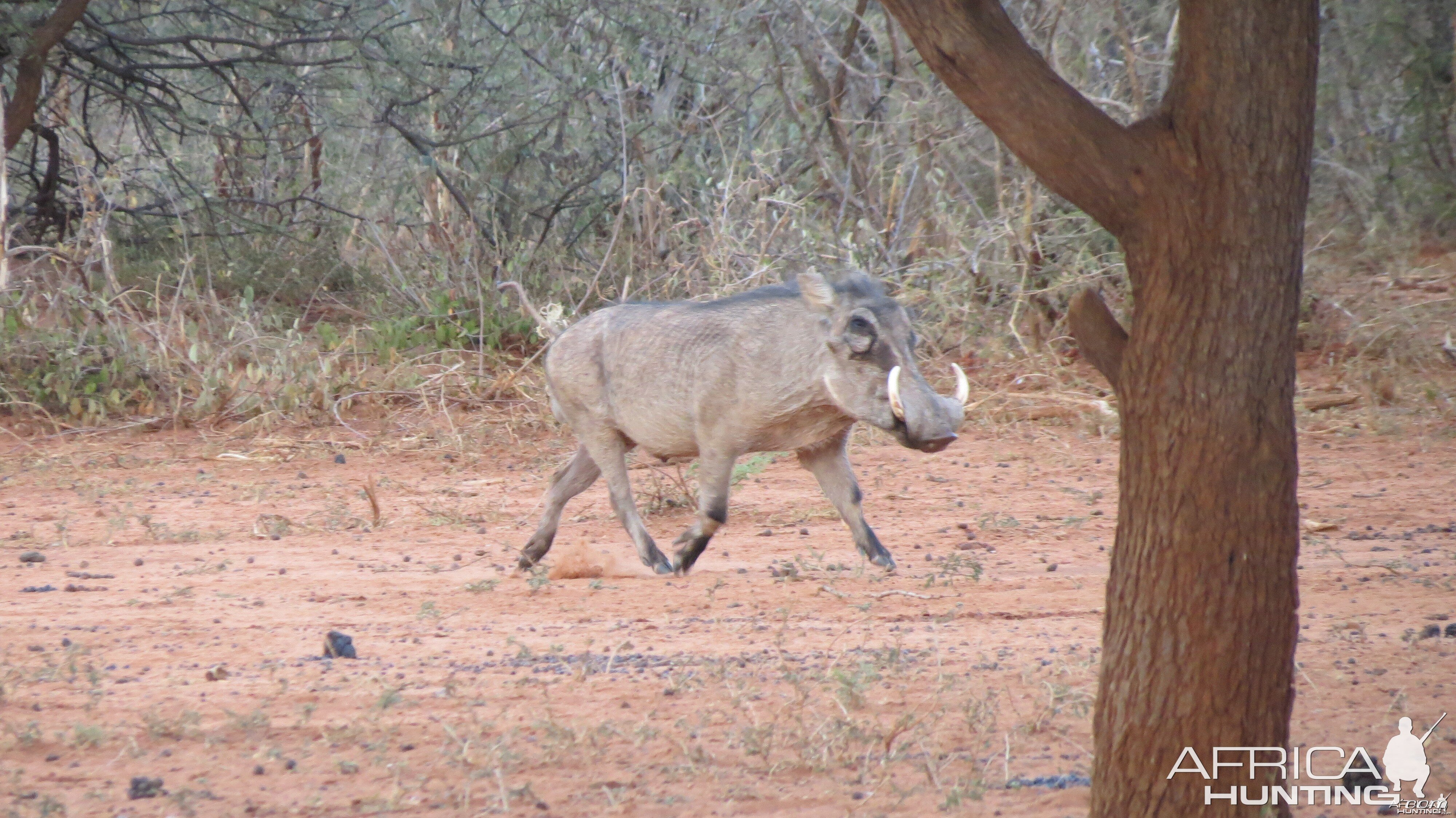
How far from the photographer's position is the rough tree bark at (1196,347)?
2.47 metres

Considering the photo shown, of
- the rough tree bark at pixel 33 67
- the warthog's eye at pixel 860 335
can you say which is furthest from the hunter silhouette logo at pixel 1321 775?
the rough tree bark at pixel 33 67

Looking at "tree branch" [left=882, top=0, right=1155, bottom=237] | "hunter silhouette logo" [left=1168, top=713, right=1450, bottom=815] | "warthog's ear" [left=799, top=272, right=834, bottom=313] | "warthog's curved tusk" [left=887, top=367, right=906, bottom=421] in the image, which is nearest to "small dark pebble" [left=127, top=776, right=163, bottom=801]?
"hunter silhouette logo" [left=1168, top=713, right=1450, bottom=815]

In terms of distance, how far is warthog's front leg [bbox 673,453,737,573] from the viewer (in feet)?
19.1

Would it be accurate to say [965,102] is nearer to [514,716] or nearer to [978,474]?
[514,716]

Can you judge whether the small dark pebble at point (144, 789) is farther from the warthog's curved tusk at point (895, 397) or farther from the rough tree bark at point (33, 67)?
the rough tree bark at point (33, 67)

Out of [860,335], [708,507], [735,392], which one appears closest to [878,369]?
[860,335]

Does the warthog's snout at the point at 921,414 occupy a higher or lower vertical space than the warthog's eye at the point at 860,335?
lower

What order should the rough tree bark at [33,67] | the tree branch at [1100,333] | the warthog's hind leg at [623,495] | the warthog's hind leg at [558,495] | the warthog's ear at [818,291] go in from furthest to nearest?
1. the rough tree bark at [33,67]
2. the warthog's hind leg at [558,495]
3. the warthog's hind leg at [623,495]
4. the warthog's ear at [818,291]
5. the tree branch at [1100,333]

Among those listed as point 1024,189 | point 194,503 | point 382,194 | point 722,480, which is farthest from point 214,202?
point 722,480

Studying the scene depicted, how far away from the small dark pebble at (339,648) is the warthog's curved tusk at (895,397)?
2.13 meters

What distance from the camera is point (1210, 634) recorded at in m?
2.52

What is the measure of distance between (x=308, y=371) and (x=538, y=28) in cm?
351

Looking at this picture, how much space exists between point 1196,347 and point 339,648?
282cm

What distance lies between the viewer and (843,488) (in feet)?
19.5
